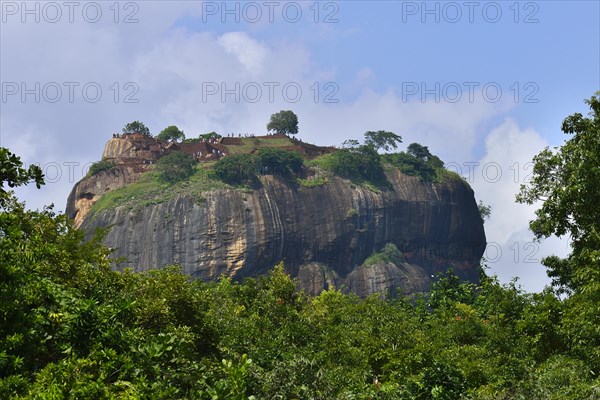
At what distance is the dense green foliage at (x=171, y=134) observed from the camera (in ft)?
454

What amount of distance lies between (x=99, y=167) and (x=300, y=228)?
27.3 m

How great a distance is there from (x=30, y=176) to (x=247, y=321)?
23100mm

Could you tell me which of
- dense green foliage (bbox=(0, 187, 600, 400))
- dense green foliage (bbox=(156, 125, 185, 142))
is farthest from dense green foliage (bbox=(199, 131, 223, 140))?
dense green foliage (bbox=(0, 187, 600, 400))

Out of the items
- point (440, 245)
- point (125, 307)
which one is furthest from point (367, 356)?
point (440, 245)

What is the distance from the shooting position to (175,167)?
395 ft

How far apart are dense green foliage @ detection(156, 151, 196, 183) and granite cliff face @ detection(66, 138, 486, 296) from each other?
14.0 ft

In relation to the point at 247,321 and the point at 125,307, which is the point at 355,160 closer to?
the point at 247,321

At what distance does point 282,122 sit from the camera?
A: 466 ft

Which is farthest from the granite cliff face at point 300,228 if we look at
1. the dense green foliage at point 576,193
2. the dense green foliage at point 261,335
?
the dense green foliage at point 576,193

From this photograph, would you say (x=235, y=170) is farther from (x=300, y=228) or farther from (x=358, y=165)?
(x=358, y=165)

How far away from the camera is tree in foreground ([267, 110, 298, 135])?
464ft

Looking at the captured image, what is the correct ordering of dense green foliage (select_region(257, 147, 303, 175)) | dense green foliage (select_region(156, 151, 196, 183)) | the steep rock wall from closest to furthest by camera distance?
the steep rock wall → dense green foliage (select_region(156, 151, 196, 183)) → dense green foliage (select_region(257, 147, 303, 175))

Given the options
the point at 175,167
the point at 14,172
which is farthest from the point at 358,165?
the point at 14,172

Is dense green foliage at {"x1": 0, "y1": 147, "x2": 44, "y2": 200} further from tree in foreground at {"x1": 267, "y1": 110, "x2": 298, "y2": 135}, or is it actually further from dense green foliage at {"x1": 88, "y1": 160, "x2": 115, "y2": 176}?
tree in foreground at {"x1": 267, "y1": 110, "x2": 298, "y2": 135}
